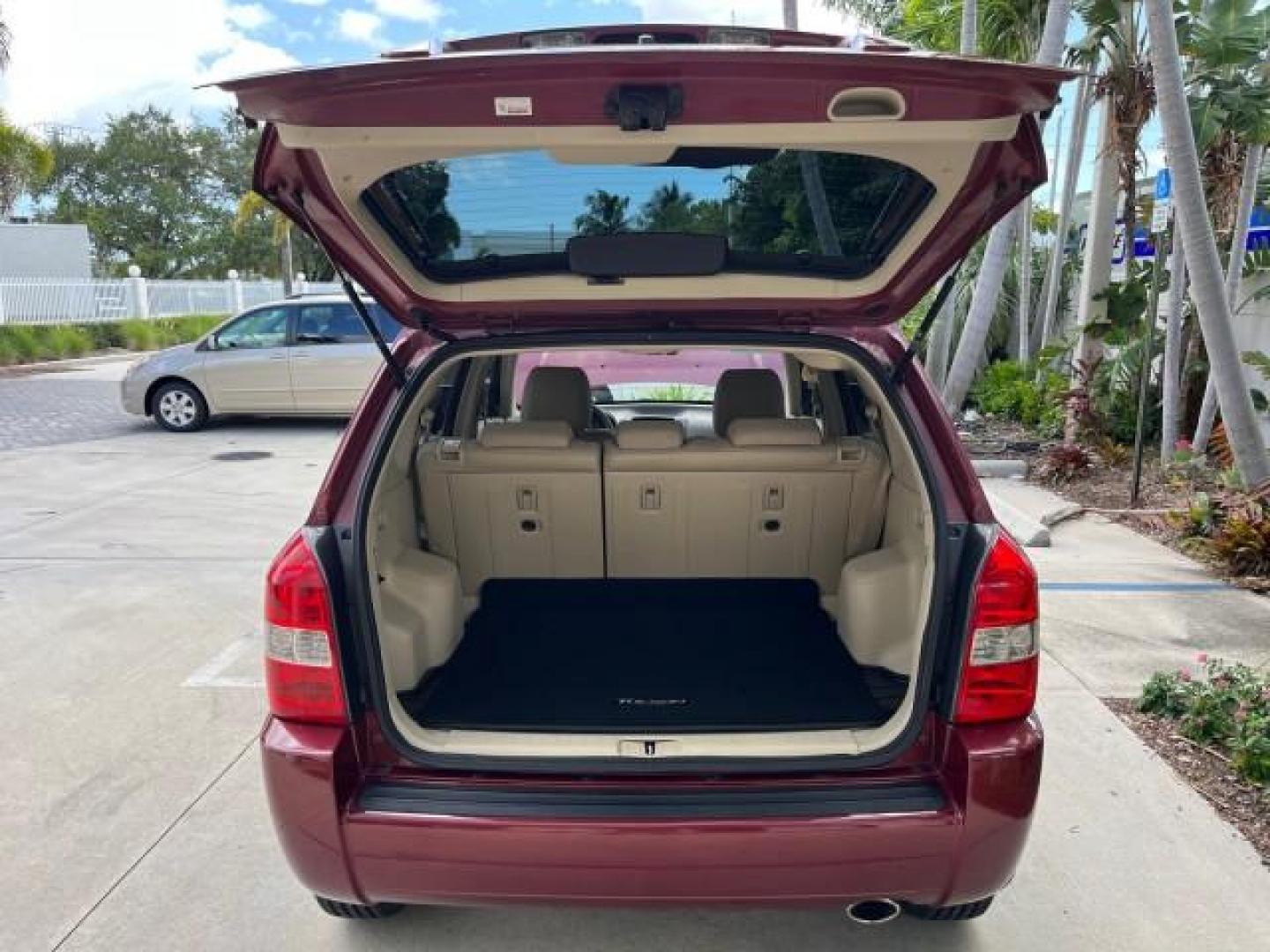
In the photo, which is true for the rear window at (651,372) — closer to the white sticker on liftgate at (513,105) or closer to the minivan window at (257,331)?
the white sticker on liftgate at (513,105)

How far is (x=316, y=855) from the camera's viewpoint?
2.02m

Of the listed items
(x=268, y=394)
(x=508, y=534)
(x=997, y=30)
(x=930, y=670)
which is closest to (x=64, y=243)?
(x=268, y=394)

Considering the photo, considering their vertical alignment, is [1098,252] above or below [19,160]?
below

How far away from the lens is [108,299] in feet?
71.2

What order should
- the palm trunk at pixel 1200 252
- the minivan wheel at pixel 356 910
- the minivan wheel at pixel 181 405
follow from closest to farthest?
the minivan wheel at pixel 356 910, the palm trunk at pixel 1200 252, the minivan wheel at pixel 181 405

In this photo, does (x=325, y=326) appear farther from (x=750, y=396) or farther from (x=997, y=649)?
(x=997, y=649)

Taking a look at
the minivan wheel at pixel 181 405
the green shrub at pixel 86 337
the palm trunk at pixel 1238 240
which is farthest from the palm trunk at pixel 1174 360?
the green shrub at pixel 86 337

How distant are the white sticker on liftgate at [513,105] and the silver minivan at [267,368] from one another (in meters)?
9.12

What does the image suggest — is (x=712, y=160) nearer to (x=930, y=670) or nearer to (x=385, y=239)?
(x=385, y=239)

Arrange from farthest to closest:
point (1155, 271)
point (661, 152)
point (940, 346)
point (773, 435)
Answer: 1. point (940, 346)
2. point (1155, 271)
3. point (773, 435)
4. point (661, 152)

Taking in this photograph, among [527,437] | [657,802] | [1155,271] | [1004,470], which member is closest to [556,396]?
[527,437]

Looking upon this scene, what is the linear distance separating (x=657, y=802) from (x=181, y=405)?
34.4 feet

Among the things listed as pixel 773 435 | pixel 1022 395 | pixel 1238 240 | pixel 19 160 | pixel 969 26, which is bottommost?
pixel 1022 395

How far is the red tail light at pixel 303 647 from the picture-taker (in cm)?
208
